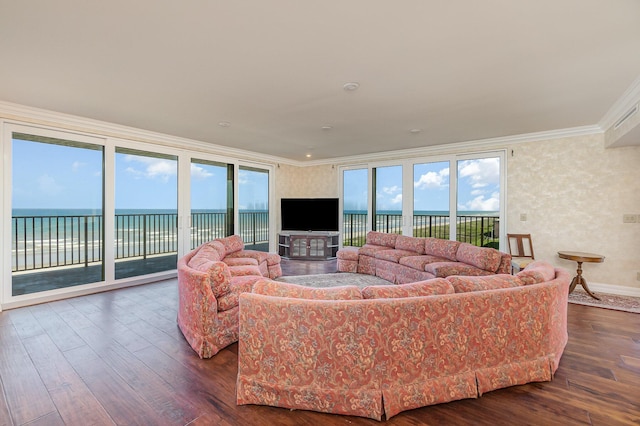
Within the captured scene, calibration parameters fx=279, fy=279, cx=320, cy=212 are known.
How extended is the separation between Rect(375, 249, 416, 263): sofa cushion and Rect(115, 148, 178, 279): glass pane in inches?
151

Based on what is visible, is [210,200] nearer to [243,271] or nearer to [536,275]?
[243,271]

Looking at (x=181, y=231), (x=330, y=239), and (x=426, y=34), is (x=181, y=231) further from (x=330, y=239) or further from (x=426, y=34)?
(x=426, y=34)

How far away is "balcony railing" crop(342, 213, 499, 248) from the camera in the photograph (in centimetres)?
560

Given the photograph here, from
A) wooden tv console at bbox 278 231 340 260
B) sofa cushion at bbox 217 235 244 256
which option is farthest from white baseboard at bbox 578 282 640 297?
sofa cushion at bbox 217 235 244 256

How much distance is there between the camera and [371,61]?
240cm

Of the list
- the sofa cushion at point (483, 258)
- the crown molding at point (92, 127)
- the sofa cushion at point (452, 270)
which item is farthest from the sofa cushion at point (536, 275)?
the crown molding at point (92, 127)

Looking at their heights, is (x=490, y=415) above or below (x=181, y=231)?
below

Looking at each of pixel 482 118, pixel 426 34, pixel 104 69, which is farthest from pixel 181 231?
pixel 482 118

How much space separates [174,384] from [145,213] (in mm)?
5065

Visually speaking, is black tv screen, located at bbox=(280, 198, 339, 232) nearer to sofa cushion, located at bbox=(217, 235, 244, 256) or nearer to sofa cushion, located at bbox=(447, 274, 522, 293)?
sofa cushion, located at bbox=(217, 235, 244, 256)

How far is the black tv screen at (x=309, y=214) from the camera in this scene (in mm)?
7059

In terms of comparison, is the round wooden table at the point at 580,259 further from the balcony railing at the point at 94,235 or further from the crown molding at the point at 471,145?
the balcony railing at the point at 94,235

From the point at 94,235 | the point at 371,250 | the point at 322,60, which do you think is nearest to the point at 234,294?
the point at 322,60

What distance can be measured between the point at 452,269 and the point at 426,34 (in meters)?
2.95
